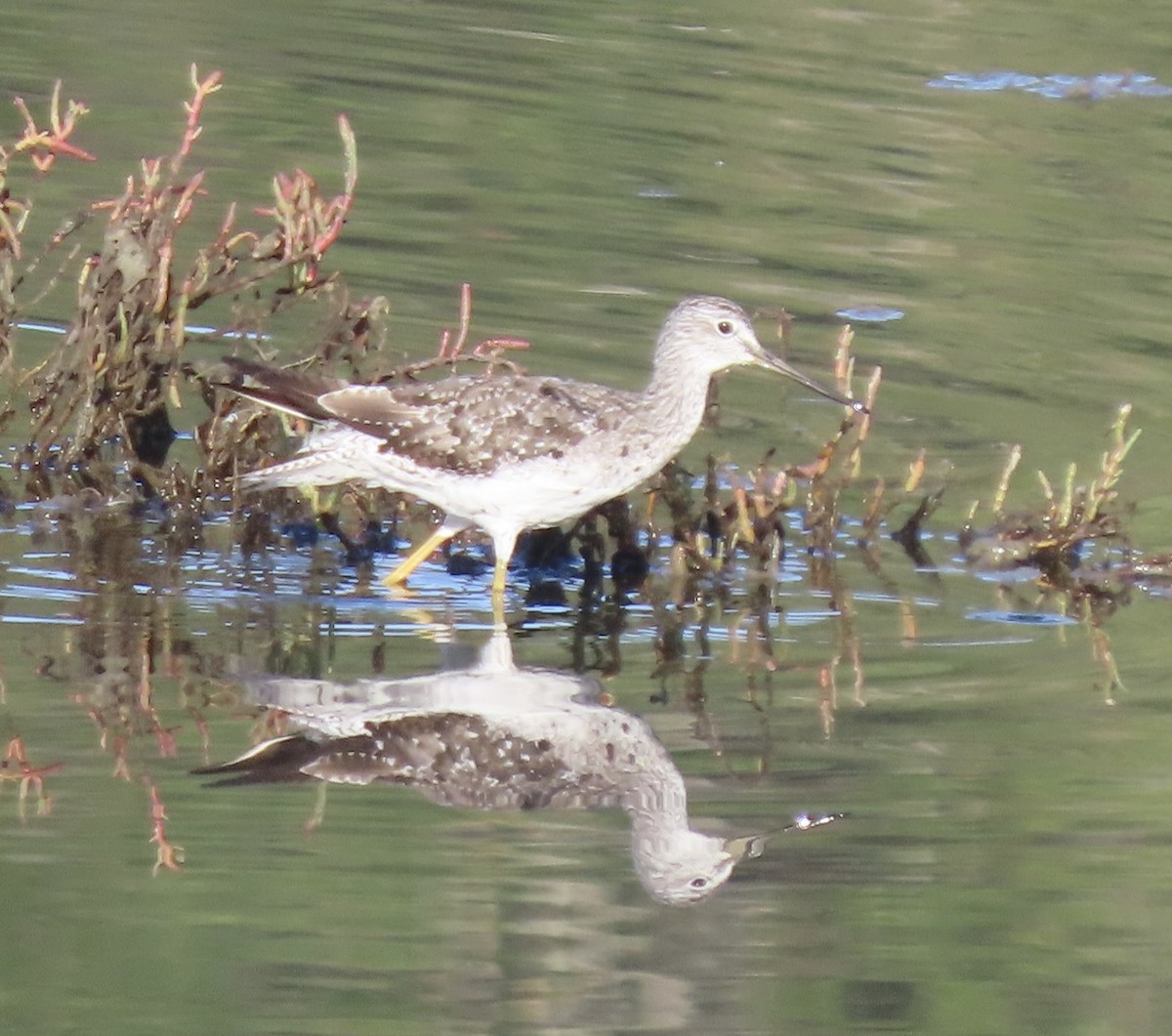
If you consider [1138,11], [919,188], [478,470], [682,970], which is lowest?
[682,970]

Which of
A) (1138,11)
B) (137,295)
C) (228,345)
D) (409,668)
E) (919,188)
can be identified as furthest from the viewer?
(1138,11)

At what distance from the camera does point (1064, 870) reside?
20.0 feet

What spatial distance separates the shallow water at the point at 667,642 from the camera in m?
5.35

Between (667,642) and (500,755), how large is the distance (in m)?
1.48

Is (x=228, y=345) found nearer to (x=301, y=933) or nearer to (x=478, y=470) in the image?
(x=478, y=470)

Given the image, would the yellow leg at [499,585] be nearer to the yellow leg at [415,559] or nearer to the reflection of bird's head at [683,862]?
the yellow leg at [415,559]

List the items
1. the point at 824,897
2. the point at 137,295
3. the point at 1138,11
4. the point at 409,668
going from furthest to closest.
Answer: the point at 1138,11 → the point at 137,295 → the point at 409,668 → the point at 824,897

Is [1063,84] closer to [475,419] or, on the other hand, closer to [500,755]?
[475,419]

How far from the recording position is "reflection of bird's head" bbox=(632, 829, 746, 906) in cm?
577

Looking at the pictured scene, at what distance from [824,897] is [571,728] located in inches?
47.9

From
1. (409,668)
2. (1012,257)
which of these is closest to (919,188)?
(1012,257)

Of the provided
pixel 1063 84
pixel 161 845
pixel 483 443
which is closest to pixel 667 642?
pixel 483 443

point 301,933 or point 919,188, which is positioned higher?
point 919,188

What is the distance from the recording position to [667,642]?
7.93m
